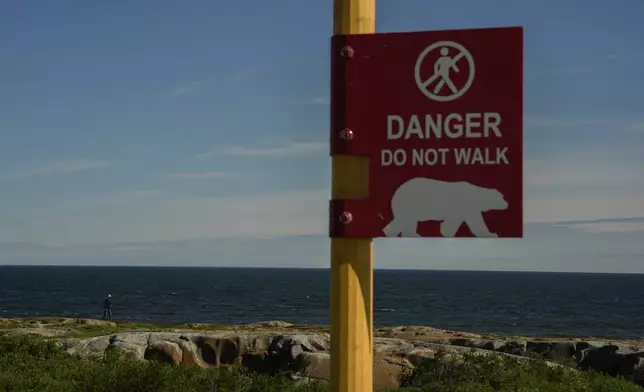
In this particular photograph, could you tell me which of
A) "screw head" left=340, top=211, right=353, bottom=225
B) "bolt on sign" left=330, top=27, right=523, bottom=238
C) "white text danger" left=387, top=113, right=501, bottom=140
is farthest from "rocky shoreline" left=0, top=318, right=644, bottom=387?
"white text danger" left=387, top=113, right=501, bottom=140

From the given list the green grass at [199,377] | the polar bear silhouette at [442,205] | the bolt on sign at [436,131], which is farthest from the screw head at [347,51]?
the green grass at [199,377]

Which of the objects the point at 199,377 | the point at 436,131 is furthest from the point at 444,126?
the point at 199,377

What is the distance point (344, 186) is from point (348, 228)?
9.8 inches

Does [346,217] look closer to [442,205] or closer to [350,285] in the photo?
[350,285]

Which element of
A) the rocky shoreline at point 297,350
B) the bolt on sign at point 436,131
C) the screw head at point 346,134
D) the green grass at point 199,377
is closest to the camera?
the bolt on sign at point 436,131

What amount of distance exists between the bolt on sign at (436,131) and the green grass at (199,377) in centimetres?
569

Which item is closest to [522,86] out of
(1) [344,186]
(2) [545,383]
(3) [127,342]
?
(1) [344,186]

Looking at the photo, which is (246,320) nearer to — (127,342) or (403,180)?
(127,342)

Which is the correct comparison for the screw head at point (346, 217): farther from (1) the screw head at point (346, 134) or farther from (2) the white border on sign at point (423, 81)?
(2) the white border on sign at point (423, 81)

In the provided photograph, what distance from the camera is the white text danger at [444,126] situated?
448 cm

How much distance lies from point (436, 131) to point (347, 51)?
2.35 feet

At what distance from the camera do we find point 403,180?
180 inches

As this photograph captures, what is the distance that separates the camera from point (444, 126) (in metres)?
4.52

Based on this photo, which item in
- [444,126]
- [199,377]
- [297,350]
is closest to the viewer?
[444,126]
